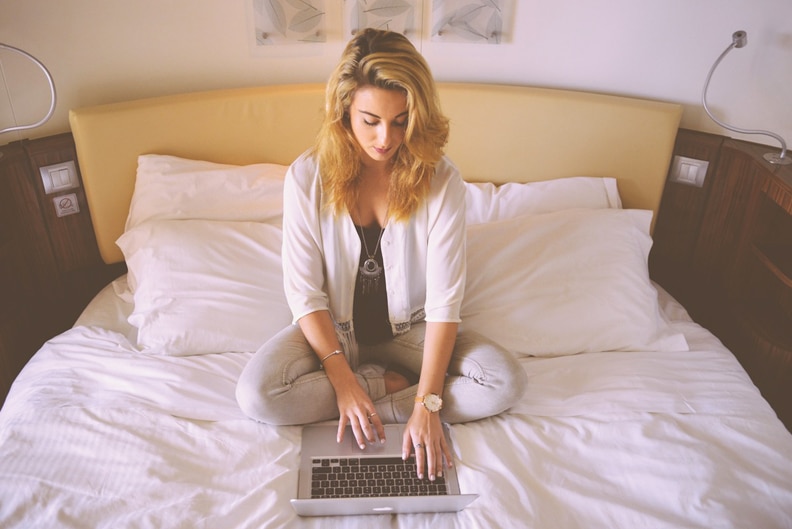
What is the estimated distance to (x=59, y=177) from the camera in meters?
2.00

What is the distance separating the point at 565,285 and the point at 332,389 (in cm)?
76

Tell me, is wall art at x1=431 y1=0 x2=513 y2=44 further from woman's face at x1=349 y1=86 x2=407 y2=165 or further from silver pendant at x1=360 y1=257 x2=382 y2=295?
silver pendant at x1=360 y1=257 x2=382 y2=295

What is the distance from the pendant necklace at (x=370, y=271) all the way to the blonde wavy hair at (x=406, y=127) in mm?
103

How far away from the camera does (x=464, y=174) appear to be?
7.35 ft

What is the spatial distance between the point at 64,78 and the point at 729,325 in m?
2.30

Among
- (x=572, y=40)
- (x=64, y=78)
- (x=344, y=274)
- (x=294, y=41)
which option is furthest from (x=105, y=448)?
(x=572, y=40)

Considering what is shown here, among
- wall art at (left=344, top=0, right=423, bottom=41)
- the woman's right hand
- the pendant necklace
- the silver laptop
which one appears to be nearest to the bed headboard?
wall art at (left=344, top=0, right=423, bottom=41)

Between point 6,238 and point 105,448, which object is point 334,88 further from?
point 6,238

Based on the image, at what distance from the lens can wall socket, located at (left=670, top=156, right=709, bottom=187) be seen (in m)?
2.12

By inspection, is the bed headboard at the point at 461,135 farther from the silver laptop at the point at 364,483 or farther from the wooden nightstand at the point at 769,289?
the silver laptop at the point at 364,483

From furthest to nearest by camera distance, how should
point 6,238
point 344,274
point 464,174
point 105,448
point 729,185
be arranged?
point 464,174
point 729,185
point 6,238
point 344,274
point 105,448

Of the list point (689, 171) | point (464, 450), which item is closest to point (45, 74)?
point (464, 450)

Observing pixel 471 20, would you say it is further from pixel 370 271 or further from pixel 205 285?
pixel 205 285

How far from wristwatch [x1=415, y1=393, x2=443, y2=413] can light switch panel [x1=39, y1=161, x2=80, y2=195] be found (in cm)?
134
